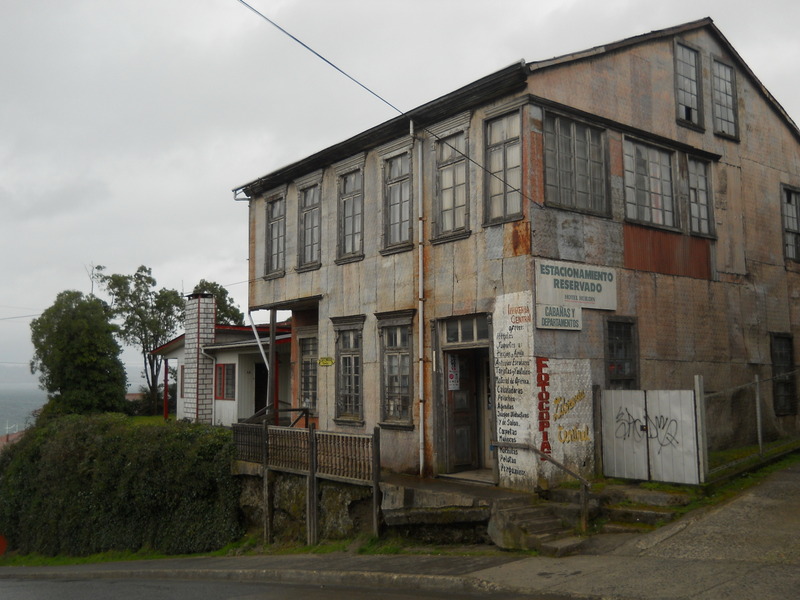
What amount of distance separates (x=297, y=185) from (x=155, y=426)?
6956 millimetres

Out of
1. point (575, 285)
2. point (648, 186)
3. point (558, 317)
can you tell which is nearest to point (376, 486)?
point (558, 317)

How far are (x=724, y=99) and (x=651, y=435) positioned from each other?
818cm

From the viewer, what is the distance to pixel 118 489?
61.9 feet

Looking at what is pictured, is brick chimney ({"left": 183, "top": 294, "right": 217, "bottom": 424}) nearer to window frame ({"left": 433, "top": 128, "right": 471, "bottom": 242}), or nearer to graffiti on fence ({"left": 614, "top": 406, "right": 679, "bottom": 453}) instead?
window frame ({"left": 433, "top": 128, "right": 471, "bottom": 242})

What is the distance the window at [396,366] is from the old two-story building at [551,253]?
41mm

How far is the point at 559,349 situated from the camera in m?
11.9

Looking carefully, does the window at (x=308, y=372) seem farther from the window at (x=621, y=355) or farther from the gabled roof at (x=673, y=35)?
the gabled roof at (x=673, y=35)

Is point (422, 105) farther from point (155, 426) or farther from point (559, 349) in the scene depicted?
point (155, 426)

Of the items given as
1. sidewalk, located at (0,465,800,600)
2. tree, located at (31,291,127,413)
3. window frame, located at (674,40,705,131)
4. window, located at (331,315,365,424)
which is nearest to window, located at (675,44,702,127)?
window frame, located at (674,40,705,131)

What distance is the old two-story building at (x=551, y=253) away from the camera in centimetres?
1206

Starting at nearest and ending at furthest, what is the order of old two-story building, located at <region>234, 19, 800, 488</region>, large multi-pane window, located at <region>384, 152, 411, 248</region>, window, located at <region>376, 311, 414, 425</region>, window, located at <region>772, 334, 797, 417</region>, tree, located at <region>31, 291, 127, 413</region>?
old two-story building, located at <region>234, 19, 800, 488</region> → window, located at <region>376, 311, 414, 425</region> → large multi-pane window, located at <region>384, 152, 411, 248</region> → window, located at <region>772, 334, 797, 417</region> → tree, located at <region>31, 291, 127, 413</region>

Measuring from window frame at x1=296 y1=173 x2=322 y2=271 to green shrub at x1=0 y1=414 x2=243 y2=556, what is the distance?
4.48m

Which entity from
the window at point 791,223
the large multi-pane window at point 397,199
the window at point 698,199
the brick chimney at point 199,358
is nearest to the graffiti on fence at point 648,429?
the window at point 698,199

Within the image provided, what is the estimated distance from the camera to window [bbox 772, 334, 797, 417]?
15.8 meters
